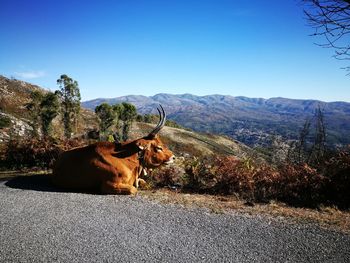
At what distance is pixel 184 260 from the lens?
7332 mm

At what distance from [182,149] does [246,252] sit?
93364 millimetres

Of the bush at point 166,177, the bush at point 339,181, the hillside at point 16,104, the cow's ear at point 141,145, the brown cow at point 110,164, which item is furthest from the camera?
the hillside at point 16,104

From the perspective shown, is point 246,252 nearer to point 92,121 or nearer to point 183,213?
point 183,213

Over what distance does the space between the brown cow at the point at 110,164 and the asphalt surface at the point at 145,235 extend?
107 cm

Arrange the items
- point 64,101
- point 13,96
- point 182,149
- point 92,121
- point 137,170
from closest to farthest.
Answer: point 137,170, point 64,101, point 182,149, point 13,96, point 92,121

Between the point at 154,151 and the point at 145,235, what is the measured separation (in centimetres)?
519

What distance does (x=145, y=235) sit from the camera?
28.2 feet

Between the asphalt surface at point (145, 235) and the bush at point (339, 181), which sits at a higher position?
the bush at point (339, 181)

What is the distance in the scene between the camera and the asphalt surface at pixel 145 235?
7551 millimetres

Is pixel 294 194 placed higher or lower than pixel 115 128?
higher

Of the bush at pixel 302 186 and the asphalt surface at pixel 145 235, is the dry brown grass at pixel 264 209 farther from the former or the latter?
the bush at pixel 302 186

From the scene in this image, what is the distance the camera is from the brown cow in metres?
12.2

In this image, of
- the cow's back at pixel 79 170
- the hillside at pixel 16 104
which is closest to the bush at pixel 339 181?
the cow's back at pixel 79 170

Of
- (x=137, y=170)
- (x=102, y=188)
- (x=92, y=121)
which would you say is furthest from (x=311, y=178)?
(x=92, y=121)
